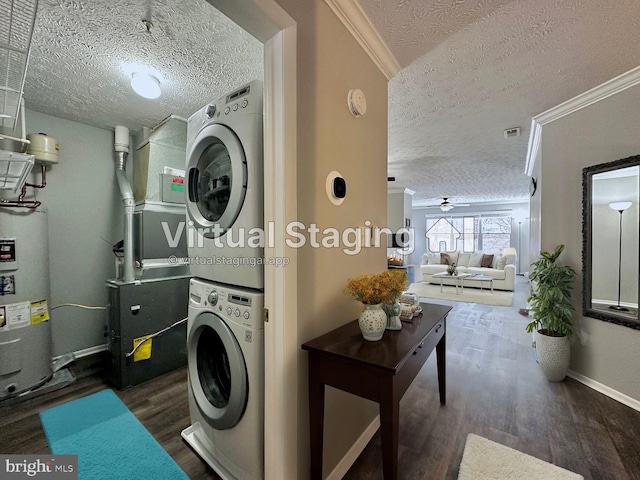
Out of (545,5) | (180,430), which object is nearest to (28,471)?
(180,430)

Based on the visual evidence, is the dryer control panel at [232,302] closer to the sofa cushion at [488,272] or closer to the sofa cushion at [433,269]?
the sofa cushion at [433,269]

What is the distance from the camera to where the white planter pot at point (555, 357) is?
233cm

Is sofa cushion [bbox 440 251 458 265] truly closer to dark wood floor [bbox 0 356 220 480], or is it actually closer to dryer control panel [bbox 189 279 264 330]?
dark wood floor [bbox 0 356 220 480]

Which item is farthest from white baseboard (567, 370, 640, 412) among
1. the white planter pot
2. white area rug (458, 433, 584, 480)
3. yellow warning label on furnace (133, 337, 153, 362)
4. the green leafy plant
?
yellow warning label on furnace (133, 337, 153, 362)

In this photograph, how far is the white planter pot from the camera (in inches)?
91.9

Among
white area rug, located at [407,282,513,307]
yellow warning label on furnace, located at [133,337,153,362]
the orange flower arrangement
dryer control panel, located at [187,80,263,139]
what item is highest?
dryer control panel, located at [187,80,263,139]

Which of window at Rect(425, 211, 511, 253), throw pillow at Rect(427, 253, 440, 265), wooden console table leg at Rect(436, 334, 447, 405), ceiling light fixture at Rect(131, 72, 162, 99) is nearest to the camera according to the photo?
ceiling light fixture at Rect(131, 72, 162, 99)

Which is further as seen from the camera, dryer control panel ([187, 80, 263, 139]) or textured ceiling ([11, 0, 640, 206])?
textured ceiling ([11, 0, 640, 206])

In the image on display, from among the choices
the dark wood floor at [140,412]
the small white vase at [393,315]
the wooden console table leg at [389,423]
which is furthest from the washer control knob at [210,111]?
the dark wood floor at [140,412]

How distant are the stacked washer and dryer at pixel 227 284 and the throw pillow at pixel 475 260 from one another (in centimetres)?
785

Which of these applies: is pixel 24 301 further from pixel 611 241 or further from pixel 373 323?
pixel 611 241

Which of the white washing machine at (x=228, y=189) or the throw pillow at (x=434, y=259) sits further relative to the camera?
the throw pillow at (x=434, y=259)

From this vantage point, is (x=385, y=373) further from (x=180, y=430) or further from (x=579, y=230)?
(x=579, y=230)

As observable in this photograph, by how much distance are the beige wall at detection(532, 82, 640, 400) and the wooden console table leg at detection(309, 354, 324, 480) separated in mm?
2535
